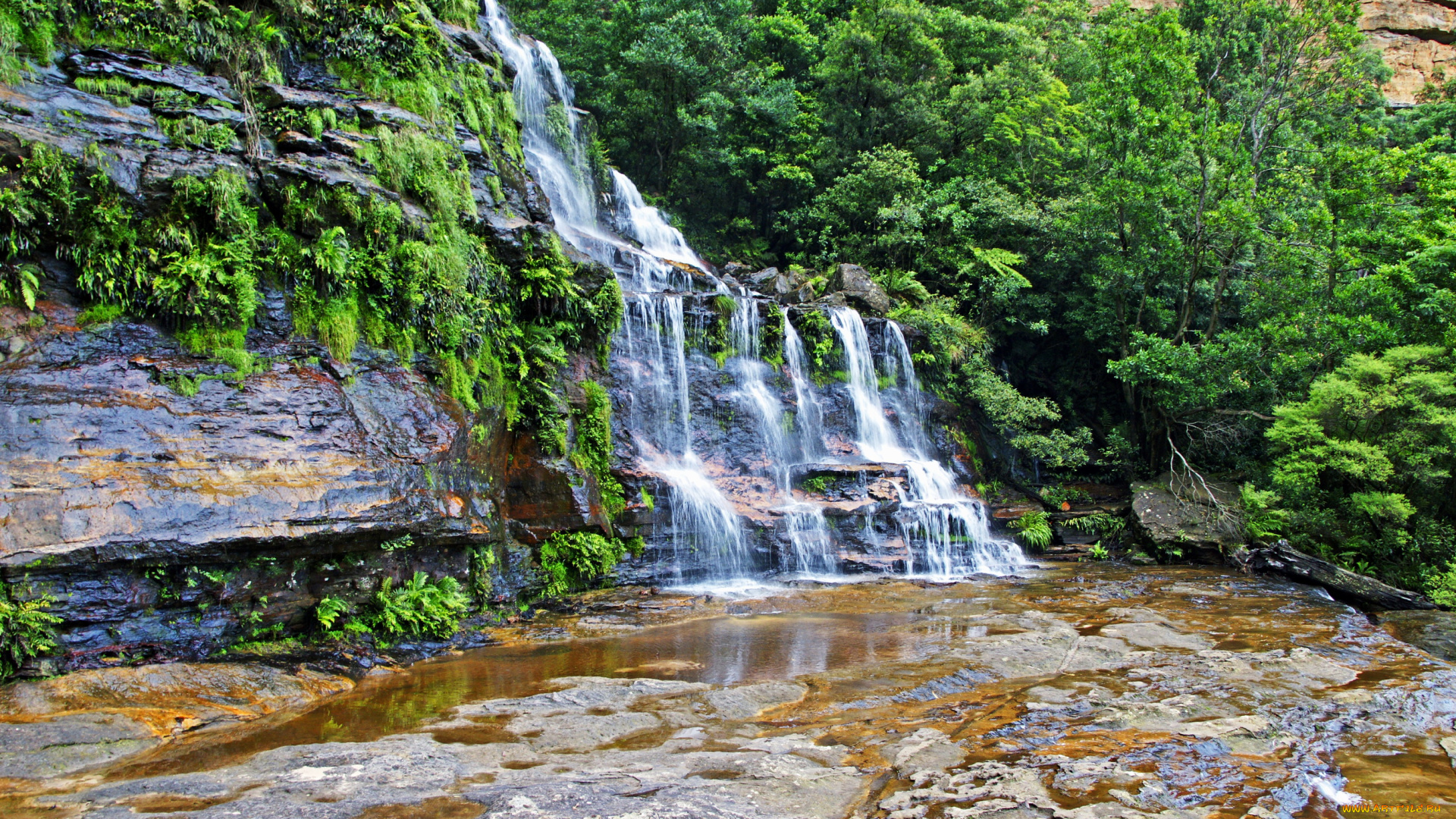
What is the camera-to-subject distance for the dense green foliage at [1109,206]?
13.3 metres

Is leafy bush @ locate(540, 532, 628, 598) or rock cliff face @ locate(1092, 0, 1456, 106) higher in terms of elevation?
rock cliff face @ locate(1092, 0, 1456, 106)

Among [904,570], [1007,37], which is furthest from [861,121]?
[904,570]

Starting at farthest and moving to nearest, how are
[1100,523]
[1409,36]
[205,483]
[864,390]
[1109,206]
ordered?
[1409,36]
[1109,206]
[864,390]
[1100,523]
[205,483]

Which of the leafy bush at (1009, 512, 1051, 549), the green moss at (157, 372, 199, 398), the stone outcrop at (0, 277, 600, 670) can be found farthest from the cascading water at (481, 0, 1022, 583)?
the green moss at (157, 372, 199, 398)

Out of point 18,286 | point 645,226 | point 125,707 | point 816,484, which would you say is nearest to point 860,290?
point 645,226

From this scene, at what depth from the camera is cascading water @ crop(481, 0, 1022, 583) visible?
41.4 feet

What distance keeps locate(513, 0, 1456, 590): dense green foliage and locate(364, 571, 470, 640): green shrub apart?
1319cm

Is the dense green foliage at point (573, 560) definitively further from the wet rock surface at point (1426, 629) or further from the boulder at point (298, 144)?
the wet rock surface at point (1426, 629)

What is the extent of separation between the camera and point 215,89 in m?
9.12

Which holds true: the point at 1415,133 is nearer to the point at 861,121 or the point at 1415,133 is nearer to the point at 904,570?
the point at 861,121

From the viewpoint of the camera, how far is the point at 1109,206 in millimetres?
17719

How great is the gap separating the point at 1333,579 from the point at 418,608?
14.1 meters

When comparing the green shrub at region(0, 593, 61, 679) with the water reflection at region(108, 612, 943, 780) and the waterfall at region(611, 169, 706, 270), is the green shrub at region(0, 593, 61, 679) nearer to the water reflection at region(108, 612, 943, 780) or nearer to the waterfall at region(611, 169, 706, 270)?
the water reflection at region(108, 612, 943, 780)

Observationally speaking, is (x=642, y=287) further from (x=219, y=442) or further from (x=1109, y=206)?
(x=1109, y=206)
